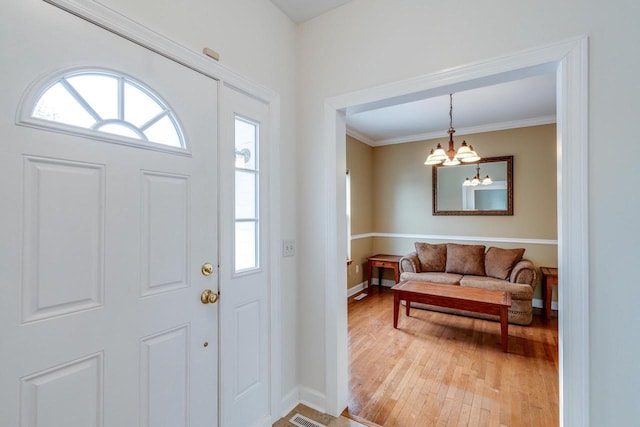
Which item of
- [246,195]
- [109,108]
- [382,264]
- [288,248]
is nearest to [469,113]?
Answer: [382,264]

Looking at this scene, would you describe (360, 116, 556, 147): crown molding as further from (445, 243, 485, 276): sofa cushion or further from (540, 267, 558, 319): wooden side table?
(540, 267, 558, 319): wooden side table

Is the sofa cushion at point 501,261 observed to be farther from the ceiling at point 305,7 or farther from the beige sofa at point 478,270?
the ceiling at point 305,7

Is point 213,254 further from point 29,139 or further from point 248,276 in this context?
point 29,139

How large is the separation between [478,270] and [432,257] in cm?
65

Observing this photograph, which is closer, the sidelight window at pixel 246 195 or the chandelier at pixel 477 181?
the sidelight window at pixel 246 195

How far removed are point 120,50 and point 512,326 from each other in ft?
14.8

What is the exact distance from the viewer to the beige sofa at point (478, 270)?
3.45 m

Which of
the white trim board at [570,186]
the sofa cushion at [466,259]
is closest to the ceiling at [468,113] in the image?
the white trim board at [570,186]

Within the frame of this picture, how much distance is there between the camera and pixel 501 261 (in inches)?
156

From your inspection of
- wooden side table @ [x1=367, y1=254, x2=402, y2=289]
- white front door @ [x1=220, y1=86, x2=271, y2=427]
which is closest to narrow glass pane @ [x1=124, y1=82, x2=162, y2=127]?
white front door @ [x1=220, y1=86, x2=271, y2=427]

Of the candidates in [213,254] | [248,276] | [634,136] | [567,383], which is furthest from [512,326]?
[213,254]

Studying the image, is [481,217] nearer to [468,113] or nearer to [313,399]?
[468,113]

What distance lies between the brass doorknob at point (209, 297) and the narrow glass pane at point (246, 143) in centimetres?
74

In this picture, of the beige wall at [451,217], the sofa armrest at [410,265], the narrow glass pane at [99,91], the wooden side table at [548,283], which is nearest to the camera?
the narrow glass pane at [99,91]
